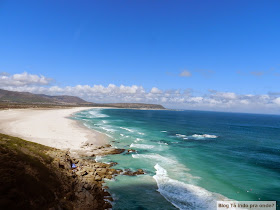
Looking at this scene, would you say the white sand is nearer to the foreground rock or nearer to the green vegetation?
the foreground rock

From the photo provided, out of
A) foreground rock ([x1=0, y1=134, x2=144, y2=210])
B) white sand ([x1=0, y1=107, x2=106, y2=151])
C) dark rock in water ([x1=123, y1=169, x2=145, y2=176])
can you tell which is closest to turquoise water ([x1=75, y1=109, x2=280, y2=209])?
dark rock in water ([x1=123, y1=169, x2=145, y2=176])

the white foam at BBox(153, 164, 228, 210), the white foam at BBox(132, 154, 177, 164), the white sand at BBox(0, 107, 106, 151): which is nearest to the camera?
the white foam at BBox(153, 164, 228, 210)

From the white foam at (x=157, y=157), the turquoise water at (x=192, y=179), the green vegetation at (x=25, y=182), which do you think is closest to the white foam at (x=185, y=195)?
the turquoise water at (x=192, y=179)

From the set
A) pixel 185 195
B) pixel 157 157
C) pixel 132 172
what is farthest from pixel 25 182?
pixel 157 157

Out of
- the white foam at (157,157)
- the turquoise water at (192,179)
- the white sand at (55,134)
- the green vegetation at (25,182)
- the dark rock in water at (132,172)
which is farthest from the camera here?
the white sand at (55,134)

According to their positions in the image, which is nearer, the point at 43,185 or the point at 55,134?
the point at 43,185

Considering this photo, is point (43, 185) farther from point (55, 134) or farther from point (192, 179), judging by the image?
point (55, 134)

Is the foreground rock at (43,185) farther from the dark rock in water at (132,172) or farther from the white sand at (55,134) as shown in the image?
the white sand at (55,134)

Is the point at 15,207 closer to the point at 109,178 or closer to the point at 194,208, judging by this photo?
the point at 109,178

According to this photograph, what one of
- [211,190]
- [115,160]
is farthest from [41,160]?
[211,190]
